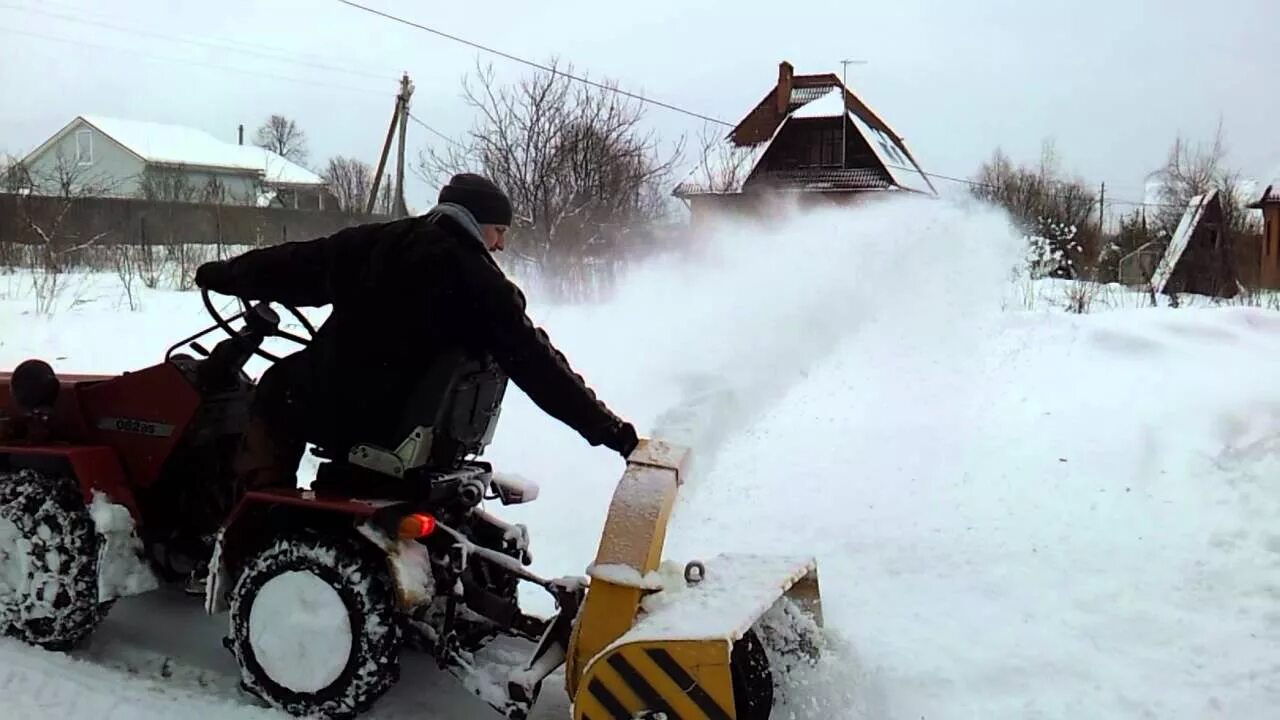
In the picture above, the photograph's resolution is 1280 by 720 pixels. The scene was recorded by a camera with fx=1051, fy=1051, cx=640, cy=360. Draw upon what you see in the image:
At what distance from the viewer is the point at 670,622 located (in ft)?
9.88

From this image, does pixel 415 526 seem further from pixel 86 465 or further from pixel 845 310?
pixel 845 310

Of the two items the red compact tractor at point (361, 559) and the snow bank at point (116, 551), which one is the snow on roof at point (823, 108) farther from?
the snow bank at point (116, 551)

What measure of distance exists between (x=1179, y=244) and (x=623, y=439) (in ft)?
83.2

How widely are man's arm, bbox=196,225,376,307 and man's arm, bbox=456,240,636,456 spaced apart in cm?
50

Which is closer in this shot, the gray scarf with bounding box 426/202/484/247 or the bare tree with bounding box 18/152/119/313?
the gray scarf with bounding box 426/202/484/247

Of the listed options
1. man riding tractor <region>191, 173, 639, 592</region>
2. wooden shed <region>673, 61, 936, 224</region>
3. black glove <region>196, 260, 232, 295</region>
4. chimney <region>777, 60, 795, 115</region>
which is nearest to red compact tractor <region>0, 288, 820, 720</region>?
man riding tractor <region>191, 173, 639, 592</region>

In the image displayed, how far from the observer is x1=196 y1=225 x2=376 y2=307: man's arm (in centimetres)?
366

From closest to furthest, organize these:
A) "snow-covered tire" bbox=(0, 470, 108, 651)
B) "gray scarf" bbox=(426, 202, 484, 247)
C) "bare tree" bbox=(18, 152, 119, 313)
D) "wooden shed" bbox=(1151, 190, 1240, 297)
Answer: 1. "gray scarf" bbox=(426, 202, 484, 247)
2. "snow-covered tire" bbox=(0, 470, 108, 651)
3. "bare tree" bbox=(18, 152, 119, 313)
4. "wooden shed" bbox=(1151, 190, 1240, 297)

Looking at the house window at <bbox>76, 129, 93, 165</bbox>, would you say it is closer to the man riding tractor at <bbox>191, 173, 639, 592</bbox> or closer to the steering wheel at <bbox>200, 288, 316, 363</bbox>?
the steering wheel at <bbox>200, 288, 316, 363</bbox>

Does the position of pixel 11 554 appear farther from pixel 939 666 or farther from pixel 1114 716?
pixel 1114 716

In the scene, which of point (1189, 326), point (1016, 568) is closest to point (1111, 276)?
point (1189, 326)

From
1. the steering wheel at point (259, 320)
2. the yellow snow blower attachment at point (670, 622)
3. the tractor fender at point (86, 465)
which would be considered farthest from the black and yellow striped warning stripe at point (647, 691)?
the tractor fender at point (86, 465)

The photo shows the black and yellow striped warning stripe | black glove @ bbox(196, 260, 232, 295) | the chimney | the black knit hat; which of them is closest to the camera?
the black and yellow striped warning stripe

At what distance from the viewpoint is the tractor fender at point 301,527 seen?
11.2 ft
